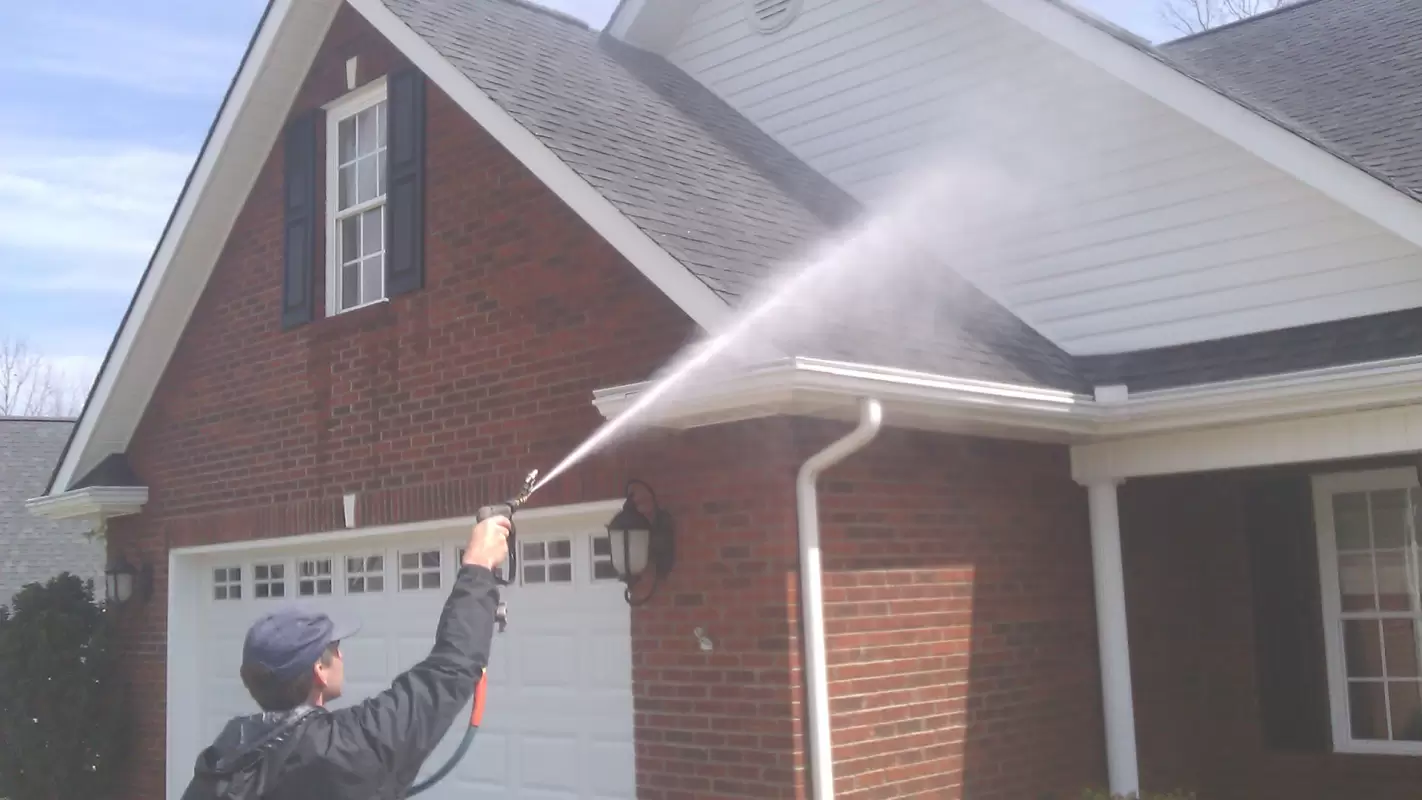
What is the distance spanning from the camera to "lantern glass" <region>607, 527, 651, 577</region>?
23.8ft

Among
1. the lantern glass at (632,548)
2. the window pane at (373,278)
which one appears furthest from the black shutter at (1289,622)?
the window pane at (373,278)

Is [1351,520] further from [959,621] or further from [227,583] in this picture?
[227,583]

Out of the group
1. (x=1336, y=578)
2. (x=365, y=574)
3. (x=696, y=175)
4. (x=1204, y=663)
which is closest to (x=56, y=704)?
(x=365, y=574)

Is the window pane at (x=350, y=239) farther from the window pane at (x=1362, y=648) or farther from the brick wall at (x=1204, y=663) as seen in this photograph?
the window pane at (x=1362, y=648)

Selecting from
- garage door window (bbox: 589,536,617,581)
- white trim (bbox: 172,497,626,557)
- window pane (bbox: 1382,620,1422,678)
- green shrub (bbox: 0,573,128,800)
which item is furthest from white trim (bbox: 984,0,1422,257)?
green shrub (bbox: 0,573,128,800)

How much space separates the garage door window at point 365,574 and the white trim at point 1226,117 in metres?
5.71

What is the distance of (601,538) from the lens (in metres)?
8.12

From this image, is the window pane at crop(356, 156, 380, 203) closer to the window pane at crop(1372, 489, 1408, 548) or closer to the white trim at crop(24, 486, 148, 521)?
the white trim at crop(24, 486, 148, 521)

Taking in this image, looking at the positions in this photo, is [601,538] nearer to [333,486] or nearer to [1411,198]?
[333,486]

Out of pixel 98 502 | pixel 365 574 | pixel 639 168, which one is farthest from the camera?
pixel 98 502

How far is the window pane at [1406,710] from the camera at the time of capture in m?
8.92

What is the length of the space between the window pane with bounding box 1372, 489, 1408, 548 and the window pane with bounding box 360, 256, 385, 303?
6.86 metres

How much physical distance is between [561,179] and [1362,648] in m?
5.96

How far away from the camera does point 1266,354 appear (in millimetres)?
7801
